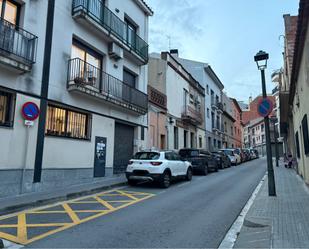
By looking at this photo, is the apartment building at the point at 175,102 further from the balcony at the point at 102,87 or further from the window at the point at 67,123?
the window at the point at 67,123

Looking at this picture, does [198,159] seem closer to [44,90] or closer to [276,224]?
[44,90]

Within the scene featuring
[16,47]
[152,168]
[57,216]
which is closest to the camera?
[57,216]

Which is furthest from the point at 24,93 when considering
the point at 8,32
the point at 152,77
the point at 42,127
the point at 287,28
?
the point at 287,28

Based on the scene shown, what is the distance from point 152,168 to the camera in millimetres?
12078

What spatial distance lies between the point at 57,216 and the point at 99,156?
6.88m

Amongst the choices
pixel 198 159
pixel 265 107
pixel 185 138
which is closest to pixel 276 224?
pixel 265 107

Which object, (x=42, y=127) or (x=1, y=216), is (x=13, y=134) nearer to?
(x=42, y=127)

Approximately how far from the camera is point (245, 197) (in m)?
10.0

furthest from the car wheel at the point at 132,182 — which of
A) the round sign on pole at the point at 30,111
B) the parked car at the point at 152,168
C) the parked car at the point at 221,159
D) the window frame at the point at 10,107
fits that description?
the parked car at the point at 221,159

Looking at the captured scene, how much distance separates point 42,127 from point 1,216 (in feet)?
13.7

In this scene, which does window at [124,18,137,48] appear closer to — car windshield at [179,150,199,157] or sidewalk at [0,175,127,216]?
car windshield at [179,150,199,157]

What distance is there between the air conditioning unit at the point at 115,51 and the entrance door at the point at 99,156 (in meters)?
4.57

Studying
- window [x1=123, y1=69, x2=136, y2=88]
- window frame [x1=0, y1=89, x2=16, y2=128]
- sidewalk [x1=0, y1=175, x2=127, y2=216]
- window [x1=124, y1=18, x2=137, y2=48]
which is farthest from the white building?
window frame [x1=0, y1=89, x2=16, y2=128]

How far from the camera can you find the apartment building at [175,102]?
73.0ft
